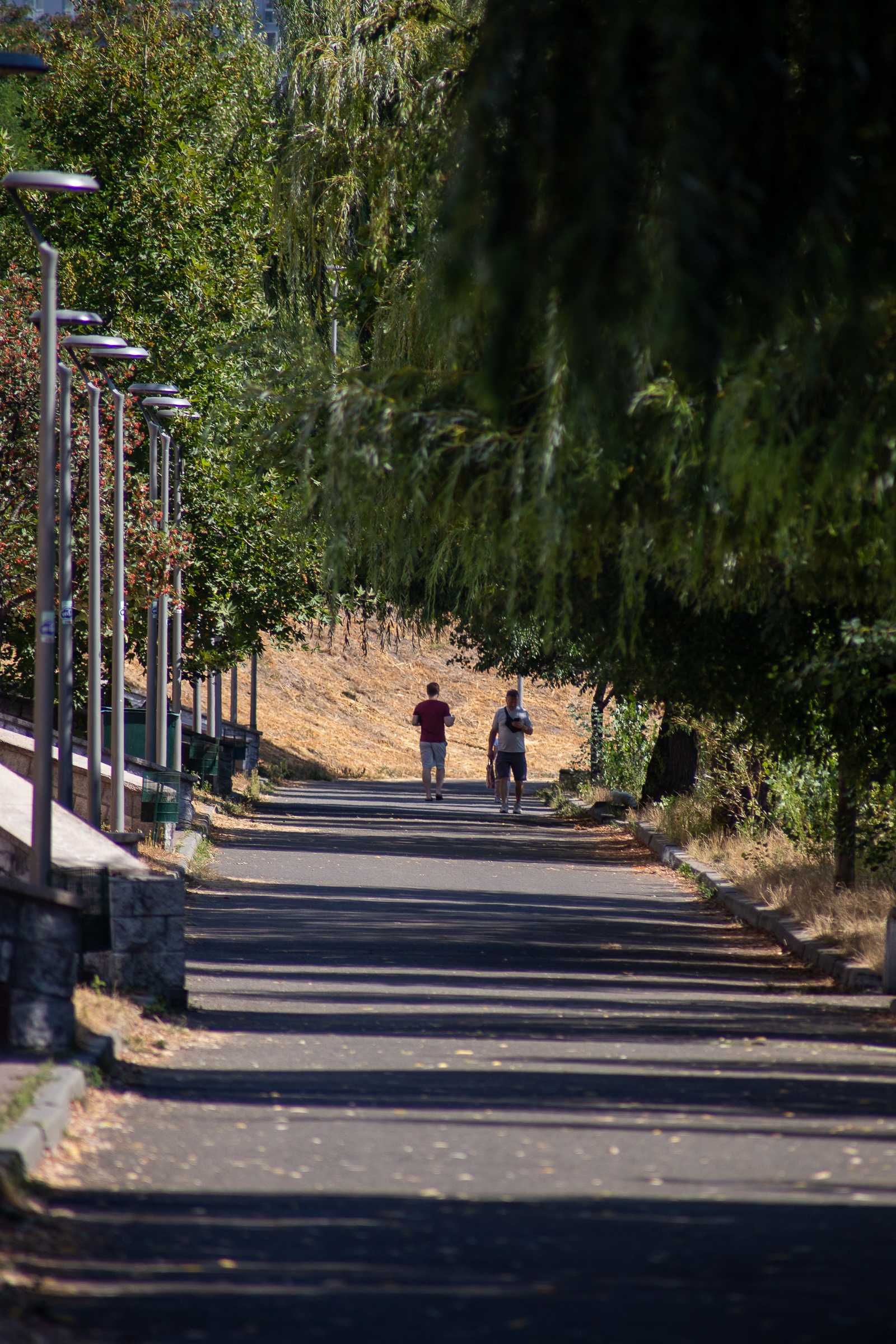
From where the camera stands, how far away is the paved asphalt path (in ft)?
19.8

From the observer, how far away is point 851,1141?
8.58 metres

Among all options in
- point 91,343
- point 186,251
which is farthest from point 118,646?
point 186,251

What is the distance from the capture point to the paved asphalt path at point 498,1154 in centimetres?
602

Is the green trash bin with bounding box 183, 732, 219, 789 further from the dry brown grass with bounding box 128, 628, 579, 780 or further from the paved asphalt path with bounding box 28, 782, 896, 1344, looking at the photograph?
the dry brown grass with bounding box 128, 628, 579, 780

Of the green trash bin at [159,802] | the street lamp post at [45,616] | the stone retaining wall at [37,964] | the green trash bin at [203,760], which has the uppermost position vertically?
the street lamp post at [45,616]

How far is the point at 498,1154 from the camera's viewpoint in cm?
820

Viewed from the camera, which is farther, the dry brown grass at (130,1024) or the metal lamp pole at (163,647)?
the metal lamp pole at (163,647)

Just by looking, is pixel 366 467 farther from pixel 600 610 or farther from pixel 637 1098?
pixel 637 1098

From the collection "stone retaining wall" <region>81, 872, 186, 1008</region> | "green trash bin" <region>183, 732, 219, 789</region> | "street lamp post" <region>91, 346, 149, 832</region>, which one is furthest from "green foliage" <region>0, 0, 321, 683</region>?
"stone retaining wall" <region>81, 872, 186, 1008</region>

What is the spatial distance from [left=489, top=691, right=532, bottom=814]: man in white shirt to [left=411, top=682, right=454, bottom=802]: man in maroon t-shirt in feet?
2.92

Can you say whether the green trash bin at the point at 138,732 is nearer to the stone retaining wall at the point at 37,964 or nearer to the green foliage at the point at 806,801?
the green foliage at the point at 806,801

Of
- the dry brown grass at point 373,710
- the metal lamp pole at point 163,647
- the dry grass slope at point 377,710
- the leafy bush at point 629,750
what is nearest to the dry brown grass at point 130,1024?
the metal lamp pole at point 163,647

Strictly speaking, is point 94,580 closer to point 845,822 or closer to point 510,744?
point 845,822

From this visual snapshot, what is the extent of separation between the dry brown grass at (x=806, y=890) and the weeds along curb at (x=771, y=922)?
9cm
